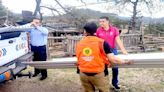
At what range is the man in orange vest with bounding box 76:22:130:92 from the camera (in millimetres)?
4355

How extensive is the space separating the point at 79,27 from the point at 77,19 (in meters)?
0.69

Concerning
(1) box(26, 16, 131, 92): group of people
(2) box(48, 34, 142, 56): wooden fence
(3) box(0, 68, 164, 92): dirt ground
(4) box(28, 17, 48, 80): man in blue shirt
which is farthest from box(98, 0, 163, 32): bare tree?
(1) box(26, 16, 131, 92): group of people

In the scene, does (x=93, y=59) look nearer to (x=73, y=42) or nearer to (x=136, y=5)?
(x=73, y=42)

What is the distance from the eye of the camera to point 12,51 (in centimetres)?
579

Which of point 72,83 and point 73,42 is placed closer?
point 72,83

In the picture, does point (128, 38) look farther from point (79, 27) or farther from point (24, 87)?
point (24, 87)

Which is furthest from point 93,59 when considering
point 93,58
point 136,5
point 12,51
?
point 136,5

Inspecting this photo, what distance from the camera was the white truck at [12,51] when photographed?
5.30m

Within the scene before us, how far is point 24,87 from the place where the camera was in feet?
22.3

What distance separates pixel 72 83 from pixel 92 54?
2.69 m

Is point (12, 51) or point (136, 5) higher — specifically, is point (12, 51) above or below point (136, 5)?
below

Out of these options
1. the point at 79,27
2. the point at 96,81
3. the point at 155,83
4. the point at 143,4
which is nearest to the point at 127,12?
the point at 143,4

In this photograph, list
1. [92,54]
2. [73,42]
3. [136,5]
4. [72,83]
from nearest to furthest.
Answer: [92,54] < [72,83] < [73,42] < [136,5]

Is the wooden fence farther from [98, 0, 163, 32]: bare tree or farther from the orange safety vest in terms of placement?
Result: the orange safety vest
